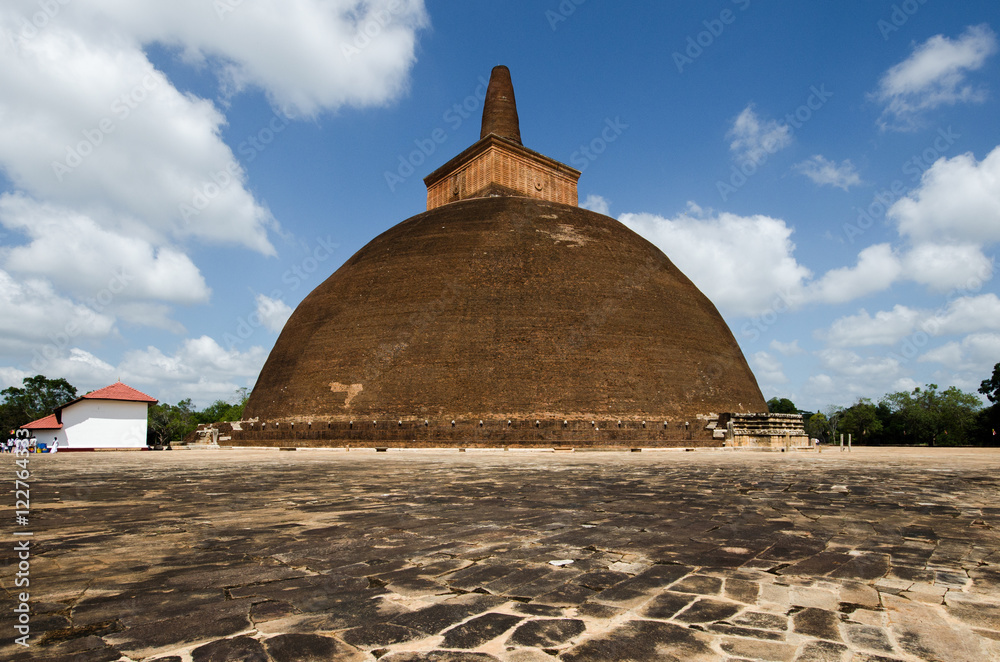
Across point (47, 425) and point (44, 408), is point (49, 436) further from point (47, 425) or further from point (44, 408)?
point (44, 408)

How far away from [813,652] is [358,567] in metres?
1.97

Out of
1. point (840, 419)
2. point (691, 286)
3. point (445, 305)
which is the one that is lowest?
point (840, 419)

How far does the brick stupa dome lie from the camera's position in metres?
18.1

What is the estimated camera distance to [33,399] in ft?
163

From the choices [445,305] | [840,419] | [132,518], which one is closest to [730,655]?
[132,518]

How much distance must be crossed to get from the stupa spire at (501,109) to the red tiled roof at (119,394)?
65.7ft

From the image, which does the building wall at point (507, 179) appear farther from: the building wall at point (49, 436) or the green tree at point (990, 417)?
the green tree at point (990, 417)

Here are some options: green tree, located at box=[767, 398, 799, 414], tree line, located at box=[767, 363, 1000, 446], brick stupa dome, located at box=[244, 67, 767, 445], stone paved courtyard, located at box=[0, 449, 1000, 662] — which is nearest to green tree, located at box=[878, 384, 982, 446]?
tree line, located at box=[767, 363, 1000, 446]

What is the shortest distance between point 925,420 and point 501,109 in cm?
4747

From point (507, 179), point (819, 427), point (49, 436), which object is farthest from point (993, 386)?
point (49, 436)

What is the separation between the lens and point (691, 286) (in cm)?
2434

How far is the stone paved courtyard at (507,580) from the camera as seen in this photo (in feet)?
6.30

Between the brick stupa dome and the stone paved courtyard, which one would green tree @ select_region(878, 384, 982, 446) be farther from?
the stone paved courtyard

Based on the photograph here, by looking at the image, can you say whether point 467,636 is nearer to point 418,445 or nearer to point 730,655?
point 730,655
